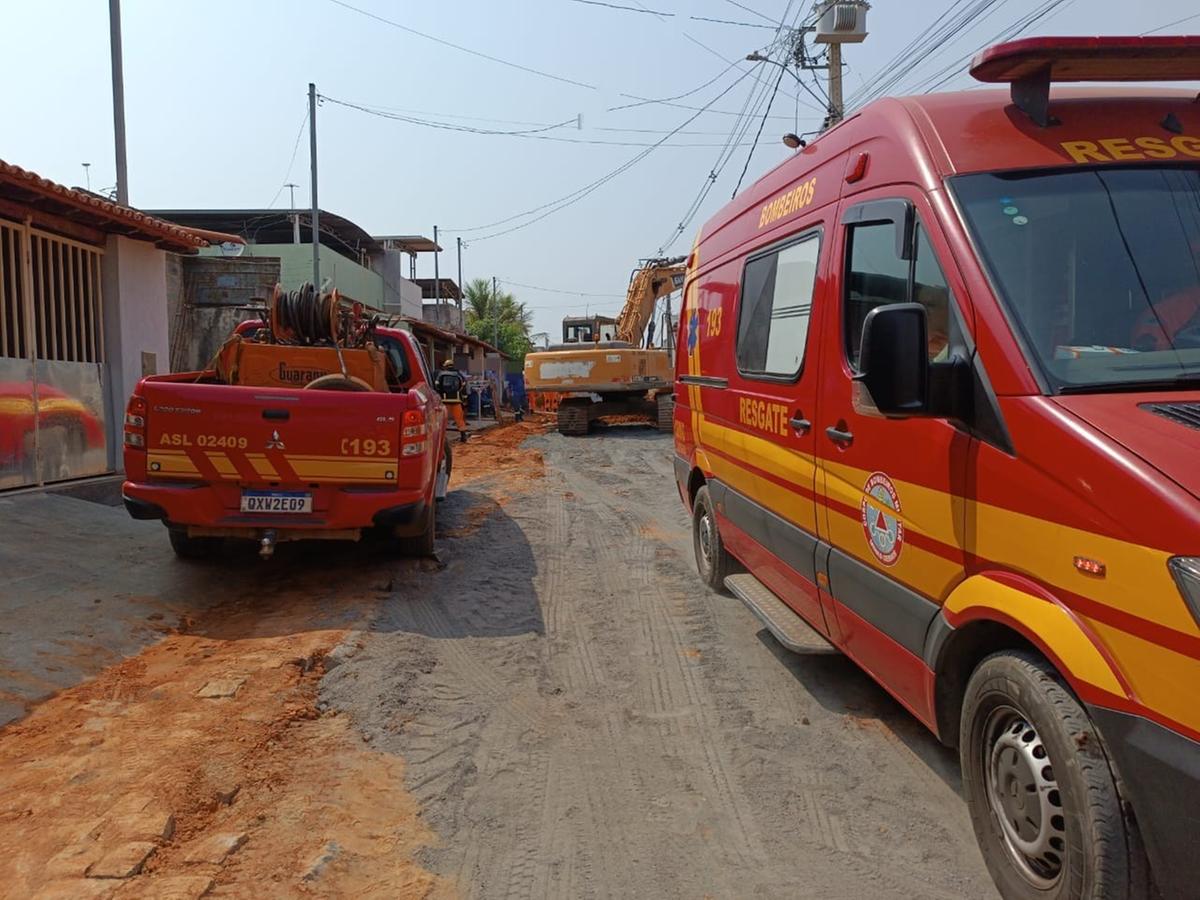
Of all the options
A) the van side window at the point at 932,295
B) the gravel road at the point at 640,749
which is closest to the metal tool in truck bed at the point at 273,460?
the gravel road at the point at 640,749

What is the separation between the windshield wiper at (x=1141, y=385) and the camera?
2354 mm

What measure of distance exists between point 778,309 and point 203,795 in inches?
133

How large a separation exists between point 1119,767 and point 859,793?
4.52 ft

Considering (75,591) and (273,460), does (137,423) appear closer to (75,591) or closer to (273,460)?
(273,460)

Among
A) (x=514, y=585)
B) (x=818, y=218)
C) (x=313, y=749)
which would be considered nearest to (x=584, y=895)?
(x=313, y=749)

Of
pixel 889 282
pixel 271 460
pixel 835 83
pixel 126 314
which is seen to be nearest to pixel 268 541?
pixel 271 460

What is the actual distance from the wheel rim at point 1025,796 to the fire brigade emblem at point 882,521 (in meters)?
0.69

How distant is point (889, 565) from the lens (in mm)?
3098

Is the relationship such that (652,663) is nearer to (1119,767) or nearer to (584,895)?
(584,895)

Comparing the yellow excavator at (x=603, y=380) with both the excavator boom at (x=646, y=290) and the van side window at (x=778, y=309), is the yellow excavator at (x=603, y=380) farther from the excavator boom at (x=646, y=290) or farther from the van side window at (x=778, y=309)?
the van side window at (x=778, y=309)

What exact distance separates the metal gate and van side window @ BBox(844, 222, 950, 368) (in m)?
8.14

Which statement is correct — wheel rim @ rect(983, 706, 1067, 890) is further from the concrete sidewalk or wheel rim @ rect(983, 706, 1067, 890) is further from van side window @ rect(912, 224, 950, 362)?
the concrete sidewalk

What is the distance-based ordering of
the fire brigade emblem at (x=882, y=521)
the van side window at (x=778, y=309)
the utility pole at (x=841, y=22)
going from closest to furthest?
the fire brigade emblem at (x=882, y=521) → the van side window at (x=778, y=309) → the utility pole at (x=841, y=22)

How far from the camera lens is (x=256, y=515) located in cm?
564
